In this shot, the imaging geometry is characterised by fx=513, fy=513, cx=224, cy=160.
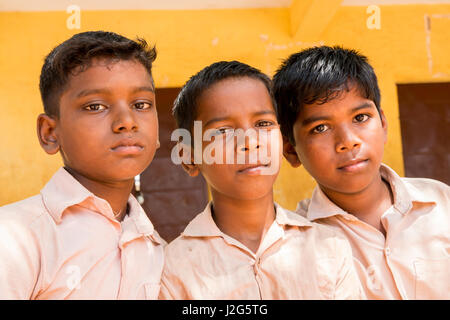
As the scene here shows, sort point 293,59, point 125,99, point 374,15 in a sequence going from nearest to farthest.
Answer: point 125,99, point 293,59, point 374,15

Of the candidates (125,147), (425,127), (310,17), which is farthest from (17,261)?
(425,127)

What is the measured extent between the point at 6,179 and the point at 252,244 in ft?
10.6

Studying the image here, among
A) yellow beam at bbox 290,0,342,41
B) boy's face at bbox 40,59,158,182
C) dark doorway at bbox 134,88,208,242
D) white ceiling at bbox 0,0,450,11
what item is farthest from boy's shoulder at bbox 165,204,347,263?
white ceiling at bbox 0,0,450,11

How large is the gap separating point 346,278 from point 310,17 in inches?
117

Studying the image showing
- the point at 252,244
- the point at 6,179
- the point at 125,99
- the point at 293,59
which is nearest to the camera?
the point at 125,99

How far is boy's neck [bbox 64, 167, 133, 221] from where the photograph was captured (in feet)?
4.33

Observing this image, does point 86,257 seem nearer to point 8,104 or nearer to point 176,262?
point 176,262

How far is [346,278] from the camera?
132cm

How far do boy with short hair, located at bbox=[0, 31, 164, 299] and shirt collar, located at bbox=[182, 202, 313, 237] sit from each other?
10 centimetres

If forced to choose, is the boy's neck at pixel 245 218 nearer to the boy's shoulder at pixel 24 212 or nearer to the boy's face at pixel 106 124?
the boy's face at pixel 106 124

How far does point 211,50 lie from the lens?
170 inches

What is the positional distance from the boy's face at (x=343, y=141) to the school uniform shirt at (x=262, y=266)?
0.65 feet

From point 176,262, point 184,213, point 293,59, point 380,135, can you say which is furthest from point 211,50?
point 176,262

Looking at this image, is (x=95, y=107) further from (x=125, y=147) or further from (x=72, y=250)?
(x=72, y=250)
